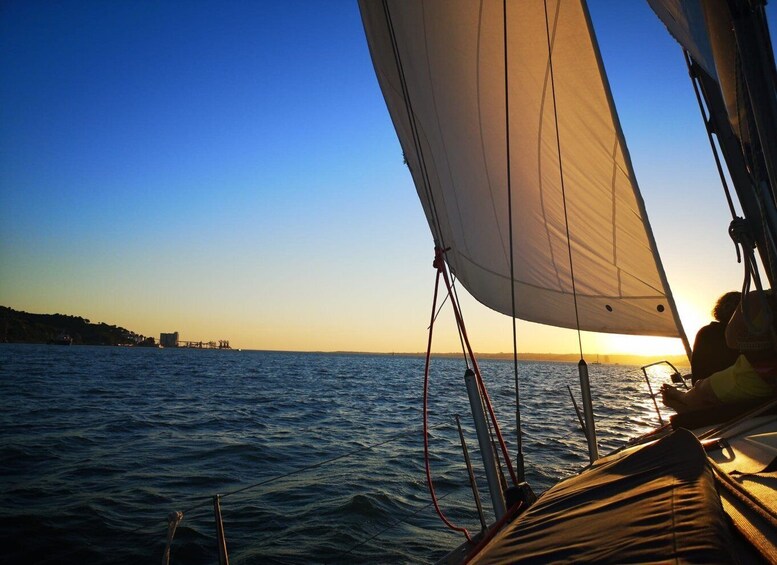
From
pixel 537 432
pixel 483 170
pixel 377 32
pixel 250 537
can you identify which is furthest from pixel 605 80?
pixel 537 432

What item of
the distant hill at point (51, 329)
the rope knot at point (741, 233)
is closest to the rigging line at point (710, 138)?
the rope knot at point (741, 233)

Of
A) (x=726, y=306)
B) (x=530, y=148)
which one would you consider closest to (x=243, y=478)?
(x=530, y=148)

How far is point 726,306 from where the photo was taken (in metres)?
3.61

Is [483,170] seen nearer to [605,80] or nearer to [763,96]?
[605,80]

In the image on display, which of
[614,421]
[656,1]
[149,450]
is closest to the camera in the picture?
[656,1]

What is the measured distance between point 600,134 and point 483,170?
3.24 ft

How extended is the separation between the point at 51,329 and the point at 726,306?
131m

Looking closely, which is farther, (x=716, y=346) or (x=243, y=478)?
(x=243, y=478)

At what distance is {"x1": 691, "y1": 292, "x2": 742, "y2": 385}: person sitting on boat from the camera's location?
11.8 ft

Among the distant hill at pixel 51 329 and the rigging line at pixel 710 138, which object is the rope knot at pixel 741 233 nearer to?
the rigging line at pixel 710 138

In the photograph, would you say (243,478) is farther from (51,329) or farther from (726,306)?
(51,329)

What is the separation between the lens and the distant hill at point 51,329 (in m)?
99.9

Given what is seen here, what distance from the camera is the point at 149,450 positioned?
911 centimetres

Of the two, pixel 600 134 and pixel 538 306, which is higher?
pixel 600 134
